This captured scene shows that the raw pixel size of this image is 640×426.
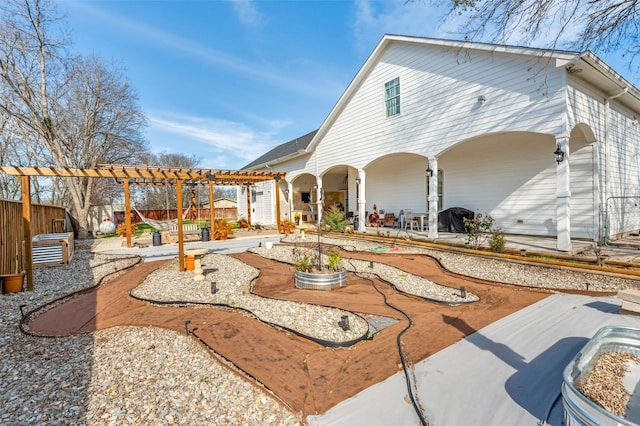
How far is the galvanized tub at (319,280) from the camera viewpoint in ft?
16.3

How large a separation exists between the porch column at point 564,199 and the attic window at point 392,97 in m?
5.08

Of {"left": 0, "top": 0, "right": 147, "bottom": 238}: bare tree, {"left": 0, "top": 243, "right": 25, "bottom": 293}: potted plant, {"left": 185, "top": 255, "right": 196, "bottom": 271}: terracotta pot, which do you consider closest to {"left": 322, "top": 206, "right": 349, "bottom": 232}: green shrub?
{"left": 185, "top": 255, "right": 196, "bottom": 271}: terracotta pot

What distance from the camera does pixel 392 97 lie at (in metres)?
10.1

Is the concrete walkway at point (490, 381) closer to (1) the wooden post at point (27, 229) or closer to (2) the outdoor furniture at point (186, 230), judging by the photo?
(1) the wooden post at point (27, 229)

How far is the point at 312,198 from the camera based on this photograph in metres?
17.7

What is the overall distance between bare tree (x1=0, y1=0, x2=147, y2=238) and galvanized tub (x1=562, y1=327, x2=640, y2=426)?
15.6 metres

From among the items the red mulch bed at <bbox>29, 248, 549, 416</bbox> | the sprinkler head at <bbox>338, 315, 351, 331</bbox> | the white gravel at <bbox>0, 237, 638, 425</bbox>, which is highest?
the sprinkler head at <bbox>338, 315, 351, 331</bbox>

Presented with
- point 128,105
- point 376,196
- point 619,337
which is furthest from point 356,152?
point 128,105

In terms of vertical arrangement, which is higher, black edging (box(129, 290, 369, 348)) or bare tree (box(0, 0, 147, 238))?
bare tree (box(0, 0, 147, 238))

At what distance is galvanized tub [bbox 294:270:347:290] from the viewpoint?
496 cm

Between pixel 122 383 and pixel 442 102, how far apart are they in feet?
30.4

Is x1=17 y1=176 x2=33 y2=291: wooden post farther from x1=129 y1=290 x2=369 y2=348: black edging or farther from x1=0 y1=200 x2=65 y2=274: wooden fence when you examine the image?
x1=129 y1=290 x2=369 y2=348: black edging

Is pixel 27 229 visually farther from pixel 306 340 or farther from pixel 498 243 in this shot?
pixel 498 243

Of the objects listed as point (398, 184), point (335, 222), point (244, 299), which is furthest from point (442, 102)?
point (244, 299)
